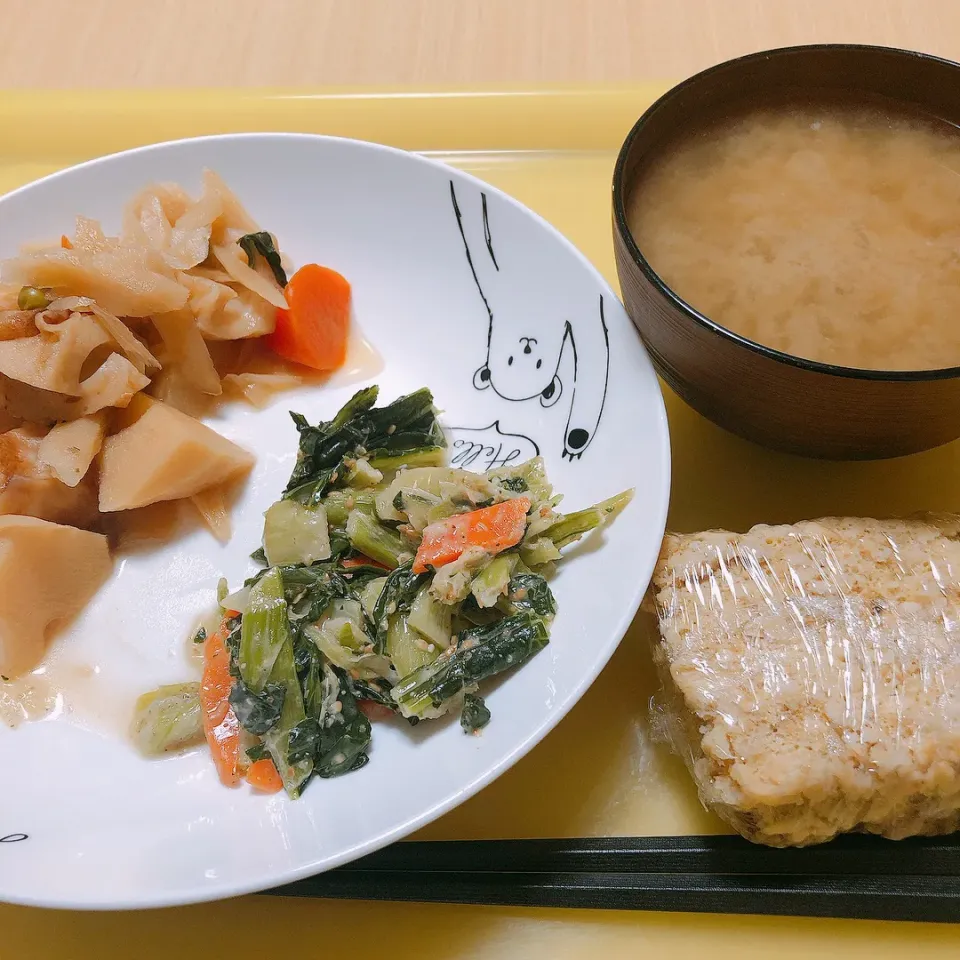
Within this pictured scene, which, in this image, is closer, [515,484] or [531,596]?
[531,596]

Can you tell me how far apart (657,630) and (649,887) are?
438 millimetres

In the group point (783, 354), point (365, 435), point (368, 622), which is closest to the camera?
point (783, 354)

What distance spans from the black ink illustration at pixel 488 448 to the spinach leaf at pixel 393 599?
1.24 ft

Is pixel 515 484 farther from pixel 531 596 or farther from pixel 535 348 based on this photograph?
pixel 535 348

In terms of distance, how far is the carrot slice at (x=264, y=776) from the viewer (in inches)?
56.4

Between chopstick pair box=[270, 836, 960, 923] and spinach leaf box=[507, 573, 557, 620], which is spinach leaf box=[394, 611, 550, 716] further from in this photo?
chopstick pair box=[270, 836, 960, 923]

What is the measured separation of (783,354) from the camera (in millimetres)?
1358

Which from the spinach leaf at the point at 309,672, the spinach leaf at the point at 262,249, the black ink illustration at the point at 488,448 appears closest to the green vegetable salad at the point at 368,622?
the spinach leaf at the point at 309,672

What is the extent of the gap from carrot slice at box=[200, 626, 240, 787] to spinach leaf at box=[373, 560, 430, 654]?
0.96 feet

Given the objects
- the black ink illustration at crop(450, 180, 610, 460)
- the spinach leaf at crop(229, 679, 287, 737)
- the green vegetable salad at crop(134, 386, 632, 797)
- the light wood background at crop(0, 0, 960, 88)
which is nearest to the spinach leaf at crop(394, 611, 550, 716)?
the green vegetable salad at crop(134, 386, 632, 797)

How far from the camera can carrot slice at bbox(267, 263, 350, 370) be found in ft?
6.72

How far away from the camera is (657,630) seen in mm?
1534

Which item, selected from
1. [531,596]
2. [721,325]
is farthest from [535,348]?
[531,596]

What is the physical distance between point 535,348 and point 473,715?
872 mm
